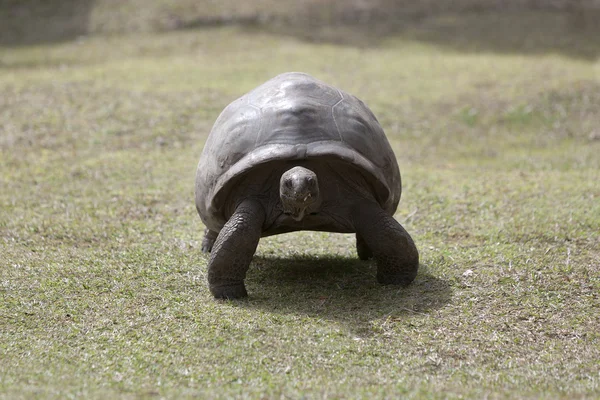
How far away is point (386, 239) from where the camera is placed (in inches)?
156

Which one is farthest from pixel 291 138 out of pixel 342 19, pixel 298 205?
pixel 342 19

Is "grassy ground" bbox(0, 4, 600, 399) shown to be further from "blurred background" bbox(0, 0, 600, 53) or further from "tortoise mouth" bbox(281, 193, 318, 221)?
"blurred background" bbox(0, 0, 600, 53)

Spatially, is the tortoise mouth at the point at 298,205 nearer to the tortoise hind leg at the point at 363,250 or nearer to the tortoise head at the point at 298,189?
the tortoise head at the point at 298,189

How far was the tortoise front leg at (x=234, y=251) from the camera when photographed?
3.86 meters

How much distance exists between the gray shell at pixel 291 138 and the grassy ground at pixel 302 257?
0.52 m

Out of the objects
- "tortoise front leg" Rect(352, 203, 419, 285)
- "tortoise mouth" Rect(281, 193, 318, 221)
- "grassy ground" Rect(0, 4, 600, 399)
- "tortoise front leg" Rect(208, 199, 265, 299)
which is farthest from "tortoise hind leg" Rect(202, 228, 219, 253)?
"tortoise front leg" Rect(352, 203, 419, 285)

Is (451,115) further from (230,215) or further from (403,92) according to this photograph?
(230,215)

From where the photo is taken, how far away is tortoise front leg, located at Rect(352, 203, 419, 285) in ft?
13.0

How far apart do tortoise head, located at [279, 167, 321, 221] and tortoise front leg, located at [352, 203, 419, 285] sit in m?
0.36

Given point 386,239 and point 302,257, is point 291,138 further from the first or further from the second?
point 302,257

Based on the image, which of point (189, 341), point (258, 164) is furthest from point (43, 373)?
point (258, 164)

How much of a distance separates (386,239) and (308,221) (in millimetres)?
394

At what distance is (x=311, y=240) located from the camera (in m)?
5.12

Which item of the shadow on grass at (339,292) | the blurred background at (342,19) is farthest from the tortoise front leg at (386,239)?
the blurred background at (342,19)
